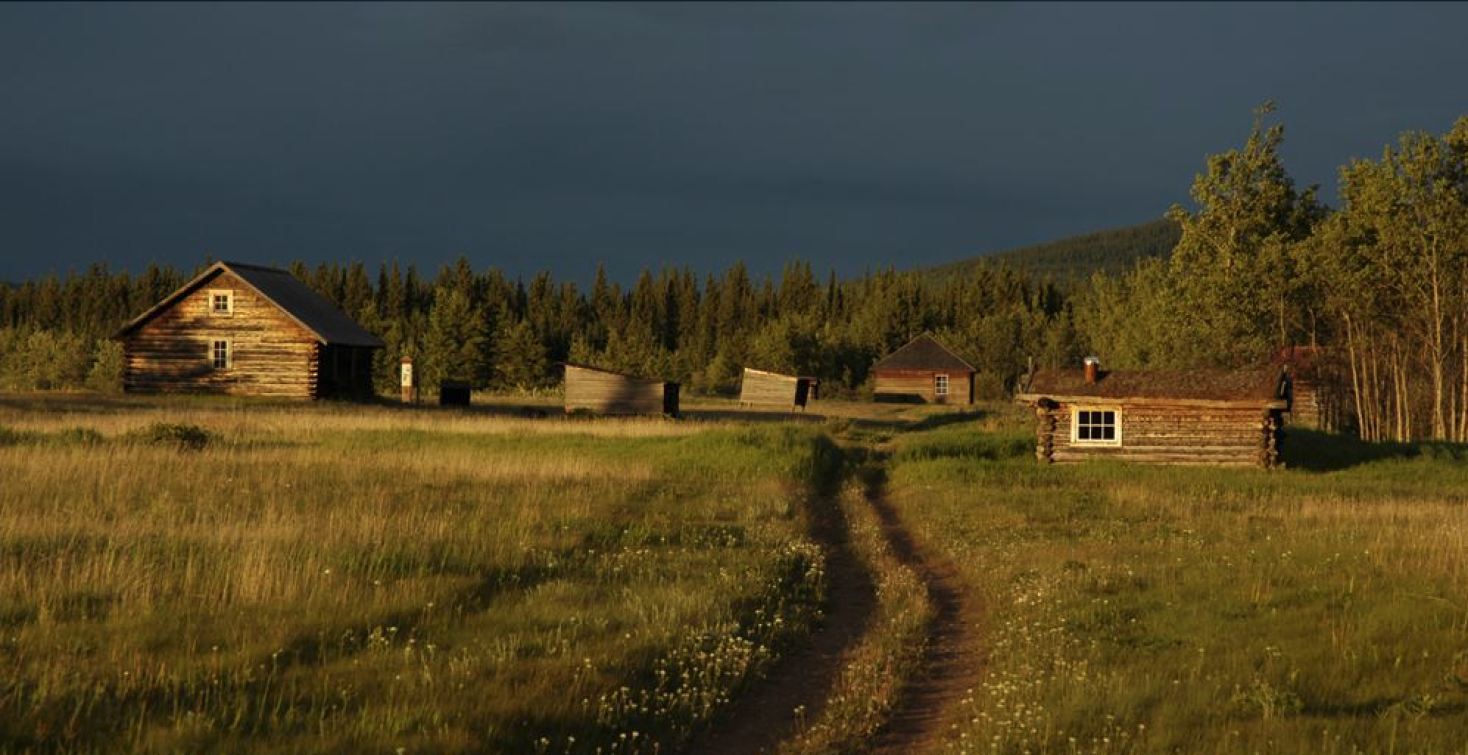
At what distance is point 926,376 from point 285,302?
53.8m

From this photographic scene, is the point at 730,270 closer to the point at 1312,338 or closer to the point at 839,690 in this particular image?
the point at 1312,338

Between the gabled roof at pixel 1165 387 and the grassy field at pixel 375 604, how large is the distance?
47.9 feet

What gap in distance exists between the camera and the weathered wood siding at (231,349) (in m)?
49.2

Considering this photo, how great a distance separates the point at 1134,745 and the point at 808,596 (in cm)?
597

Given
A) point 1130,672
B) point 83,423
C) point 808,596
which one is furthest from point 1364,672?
point 83,423

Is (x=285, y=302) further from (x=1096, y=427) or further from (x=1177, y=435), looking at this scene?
(x=1177, y=435)

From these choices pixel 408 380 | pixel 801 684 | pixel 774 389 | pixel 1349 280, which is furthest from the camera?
pixel 774 389

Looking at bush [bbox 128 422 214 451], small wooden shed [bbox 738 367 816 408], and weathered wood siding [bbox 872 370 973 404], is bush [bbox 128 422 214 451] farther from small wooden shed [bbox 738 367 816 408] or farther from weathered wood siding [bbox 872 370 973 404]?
Result: weathered wood siding [bbox 872 370 973 404]

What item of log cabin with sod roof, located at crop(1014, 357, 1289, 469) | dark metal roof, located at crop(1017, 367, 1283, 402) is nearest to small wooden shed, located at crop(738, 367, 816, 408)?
dark metal roof, located at crop(1017, 367, 1283, 402)

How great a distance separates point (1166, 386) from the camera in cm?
3412

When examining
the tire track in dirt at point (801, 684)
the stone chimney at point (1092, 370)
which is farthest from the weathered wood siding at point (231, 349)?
the tire track in dirt at point (801, 684)

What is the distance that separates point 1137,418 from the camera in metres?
34.3

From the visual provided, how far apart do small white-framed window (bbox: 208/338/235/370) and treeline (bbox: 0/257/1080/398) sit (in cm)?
3513

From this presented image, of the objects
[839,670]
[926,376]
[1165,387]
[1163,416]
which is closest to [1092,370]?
[1165,387]
